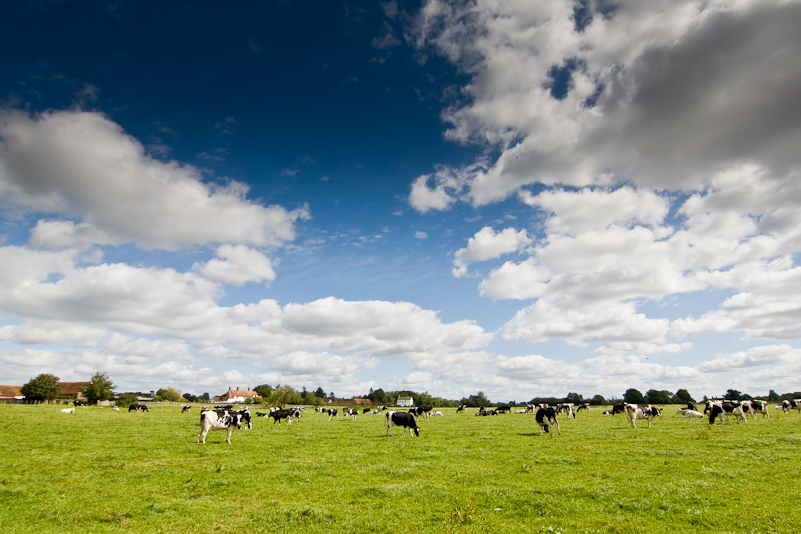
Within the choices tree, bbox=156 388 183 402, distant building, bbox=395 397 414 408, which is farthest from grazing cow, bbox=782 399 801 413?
tree, bbox=156 388 183 402

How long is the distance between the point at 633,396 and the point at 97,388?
166 metres

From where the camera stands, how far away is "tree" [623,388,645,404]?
425ft

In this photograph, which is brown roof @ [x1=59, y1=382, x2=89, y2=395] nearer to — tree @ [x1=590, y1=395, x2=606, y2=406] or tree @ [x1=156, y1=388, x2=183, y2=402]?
tree @ [x1=156, y1=388, x2=183, y2=402]

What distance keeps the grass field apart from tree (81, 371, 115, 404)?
94096 mm

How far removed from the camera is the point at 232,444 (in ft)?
78.4

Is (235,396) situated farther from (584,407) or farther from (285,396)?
(584,407)

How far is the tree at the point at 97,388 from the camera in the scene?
311 feet

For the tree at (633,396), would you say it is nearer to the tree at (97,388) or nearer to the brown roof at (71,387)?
the tree at (97,388)

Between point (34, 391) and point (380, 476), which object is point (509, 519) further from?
point (34, 391)

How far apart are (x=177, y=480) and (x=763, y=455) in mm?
24743

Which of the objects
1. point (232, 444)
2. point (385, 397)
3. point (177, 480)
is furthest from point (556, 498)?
point (385, 397)

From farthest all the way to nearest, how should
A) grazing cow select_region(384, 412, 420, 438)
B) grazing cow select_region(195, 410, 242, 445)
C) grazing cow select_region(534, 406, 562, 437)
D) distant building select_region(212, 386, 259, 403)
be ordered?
1. distant building select_region(212, 386, 259, 403)
2. grazing cow select_region(384, 412, 420, 438)
3. grazing cow select_region(534, 406, 562, 437)
4. grazing cow select_region(195, 410, 242, 445)

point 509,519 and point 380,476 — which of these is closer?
point 509,519

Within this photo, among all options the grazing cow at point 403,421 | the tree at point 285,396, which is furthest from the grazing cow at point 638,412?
the tree at point 285,396
